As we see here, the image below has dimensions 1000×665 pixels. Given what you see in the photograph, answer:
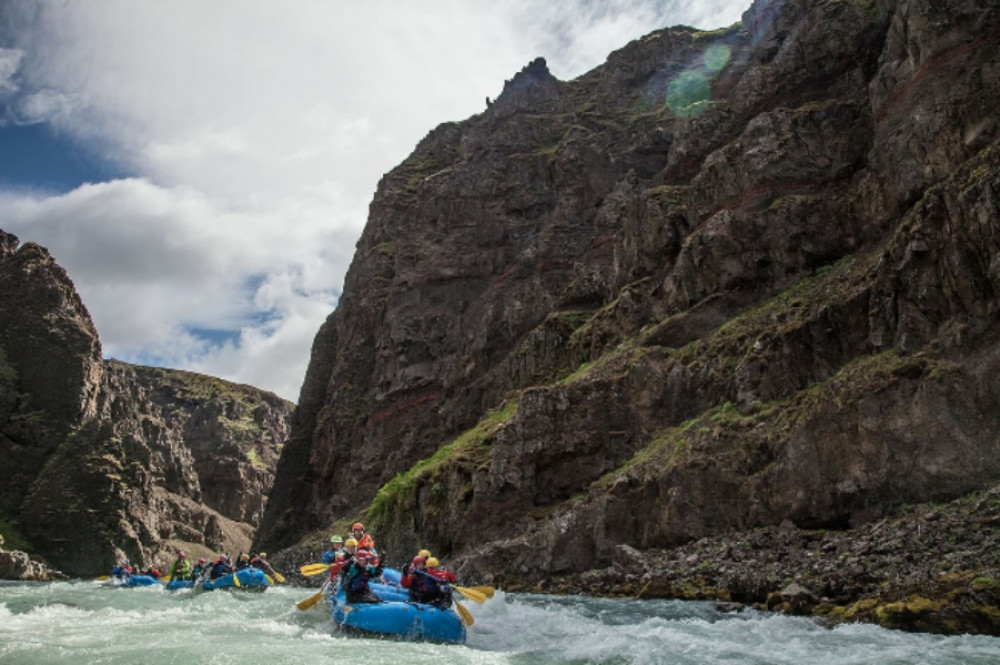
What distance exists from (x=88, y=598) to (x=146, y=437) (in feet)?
272

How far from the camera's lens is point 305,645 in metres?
16.0

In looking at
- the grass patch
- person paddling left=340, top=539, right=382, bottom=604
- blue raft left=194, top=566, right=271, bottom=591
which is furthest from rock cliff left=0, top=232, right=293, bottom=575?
person paddling left=340, top=539, right=382, bottom=604

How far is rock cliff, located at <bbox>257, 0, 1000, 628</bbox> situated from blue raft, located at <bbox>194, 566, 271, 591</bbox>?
9577 millimetres

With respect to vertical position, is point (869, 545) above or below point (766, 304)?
below

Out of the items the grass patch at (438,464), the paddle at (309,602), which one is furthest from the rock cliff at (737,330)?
the paddle at (309,602)

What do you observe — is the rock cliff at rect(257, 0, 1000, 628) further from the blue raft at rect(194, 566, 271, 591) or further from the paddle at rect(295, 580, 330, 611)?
the paddle at rect(295, 580, 330, 611)

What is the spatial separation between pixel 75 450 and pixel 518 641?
8432cm

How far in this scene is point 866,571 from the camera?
1738cm

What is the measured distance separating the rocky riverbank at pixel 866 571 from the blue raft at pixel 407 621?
7.76 m

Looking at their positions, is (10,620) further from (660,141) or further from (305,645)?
(660,141)

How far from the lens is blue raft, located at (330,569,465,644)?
17.2 meters

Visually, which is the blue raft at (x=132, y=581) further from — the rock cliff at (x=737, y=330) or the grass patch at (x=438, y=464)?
the rock cliff at (x=737, y=330)

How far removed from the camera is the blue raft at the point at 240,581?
3653 cm

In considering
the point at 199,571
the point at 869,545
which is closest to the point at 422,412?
the point at 199,571
